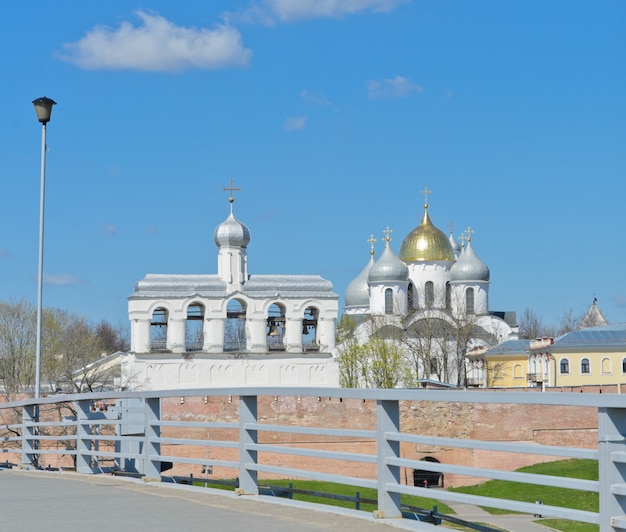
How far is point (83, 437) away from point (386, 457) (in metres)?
5.69

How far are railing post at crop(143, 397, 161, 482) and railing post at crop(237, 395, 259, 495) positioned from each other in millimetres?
1705

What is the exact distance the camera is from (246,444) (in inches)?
369

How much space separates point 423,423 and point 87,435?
3715cm

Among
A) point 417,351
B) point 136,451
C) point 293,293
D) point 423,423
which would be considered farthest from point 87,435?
point 417,351

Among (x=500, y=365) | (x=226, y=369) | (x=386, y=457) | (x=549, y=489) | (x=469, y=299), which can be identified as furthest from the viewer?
(x=469, y=299)

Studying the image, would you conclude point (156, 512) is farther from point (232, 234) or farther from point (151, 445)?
point (232, 234)

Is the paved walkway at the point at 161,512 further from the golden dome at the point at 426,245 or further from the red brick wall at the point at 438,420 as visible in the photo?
the golden dome at the point at 426,245

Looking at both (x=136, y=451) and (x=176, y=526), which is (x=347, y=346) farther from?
(x=176, y=526)

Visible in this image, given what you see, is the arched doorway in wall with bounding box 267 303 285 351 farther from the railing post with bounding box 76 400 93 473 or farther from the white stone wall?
the railing post with bounding box 76 400 93 473

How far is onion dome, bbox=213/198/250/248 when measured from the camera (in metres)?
71.3

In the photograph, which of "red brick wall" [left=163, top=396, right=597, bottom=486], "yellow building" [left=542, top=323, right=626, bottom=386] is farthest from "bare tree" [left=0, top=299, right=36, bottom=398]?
"yellow building" [left=542, top=323, right=626, bottom=386]

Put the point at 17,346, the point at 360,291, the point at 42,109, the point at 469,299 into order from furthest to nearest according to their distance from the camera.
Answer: the point at 360,291
the point at 469,299
the point at 17,346
the point at 42,109

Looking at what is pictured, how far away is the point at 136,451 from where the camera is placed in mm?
12391

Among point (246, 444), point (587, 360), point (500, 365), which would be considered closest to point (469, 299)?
point (500, 365)
